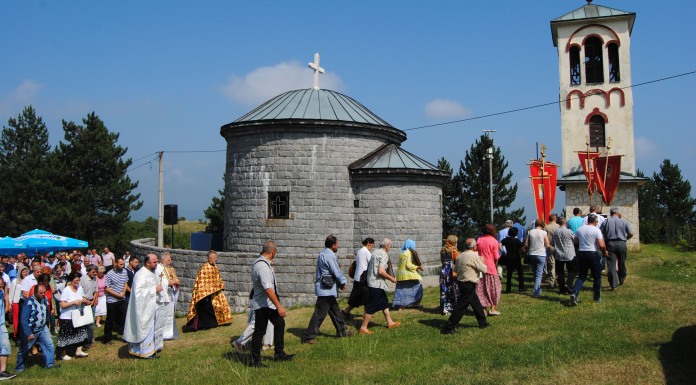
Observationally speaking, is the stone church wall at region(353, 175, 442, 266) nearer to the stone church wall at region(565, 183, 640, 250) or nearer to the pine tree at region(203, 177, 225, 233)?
the stone church wall at region(565, 183, 640, 250)

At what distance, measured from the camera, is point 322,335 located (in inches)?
387

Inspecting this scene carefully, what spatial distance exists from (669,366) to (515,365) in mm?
1839

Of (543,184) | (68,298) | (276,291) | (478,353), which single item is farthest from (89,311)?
(543,184)

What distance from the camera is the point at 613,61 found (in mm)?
23750

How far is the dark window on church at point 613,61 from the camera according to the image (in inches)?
925

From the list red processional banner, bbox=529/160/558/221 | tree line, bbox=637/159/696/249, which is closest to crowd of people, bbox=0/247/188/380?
red processional banner, bbox=529/160/558/221

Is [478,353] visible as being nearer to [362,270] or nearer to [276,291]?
[362,270]

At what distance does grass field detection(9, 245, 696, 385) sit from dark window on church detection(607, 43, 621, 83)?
14743mm

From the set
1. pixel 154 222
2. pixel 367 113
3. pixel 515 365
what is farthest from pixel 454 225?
pixel 154 222

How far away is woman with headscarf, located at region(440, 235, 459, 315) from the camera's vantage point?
10.2 meters

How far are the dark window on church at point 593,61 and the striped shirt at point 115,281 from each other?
20.5m

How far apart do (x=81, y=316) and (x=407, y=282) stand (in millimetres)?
6166

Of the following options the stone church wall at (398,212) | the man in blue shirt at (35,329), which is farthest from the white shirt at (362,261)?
the stone church wall at (398,212)

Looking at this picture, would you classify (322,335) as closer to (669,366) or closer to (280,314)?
(280,314)
